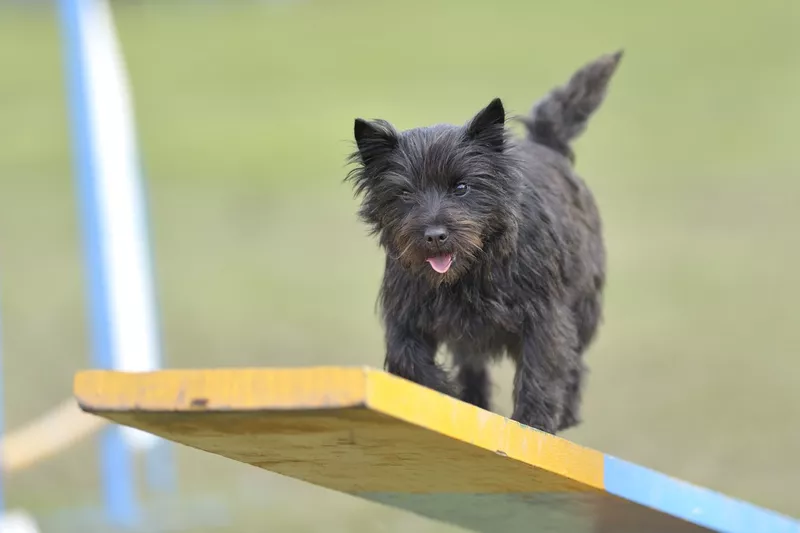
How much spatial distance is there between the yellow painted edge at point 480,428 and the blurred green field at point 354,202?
12.0 ft

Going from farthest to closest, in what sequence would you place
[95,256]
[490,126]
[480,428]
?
[95,256] → [490,126] → [480,428]

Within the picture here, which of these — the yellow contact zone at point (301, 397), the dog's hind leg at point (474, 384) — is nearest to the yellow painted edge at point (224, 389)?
the yellow contact zone at point (301, 397)

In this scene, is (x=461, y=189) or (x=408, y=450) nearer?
(x=408, y=450)

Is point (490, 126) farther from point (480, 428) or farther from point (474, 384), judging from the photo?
point (474, 384)

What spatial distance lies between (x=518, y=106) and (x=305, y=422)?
29.0 ft

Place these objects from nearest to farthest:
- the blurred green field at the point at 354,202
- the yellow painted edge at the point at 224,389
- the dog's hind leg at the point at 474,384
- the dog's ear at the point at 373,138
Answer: the yellow painted edge at the point at 224,389, the dog's ear at the point at 373,138, the dog's hind leg at the point at 474,384, the blurred green field at the point at 354,202

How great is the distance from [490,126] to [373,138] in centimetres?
29

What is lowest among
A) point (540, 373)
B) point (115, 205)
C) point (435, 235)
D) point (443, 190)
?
point (540, 373)

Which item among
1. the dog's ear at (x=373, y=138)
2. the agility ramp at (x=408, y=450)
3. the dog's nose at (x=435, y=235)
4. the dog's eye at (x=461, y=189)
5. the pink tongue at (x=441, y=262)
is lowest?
the agility ramp at (x=408, y=450)

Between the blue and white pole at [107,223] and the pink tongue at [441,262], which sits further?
the blue and white pole at [107,223]

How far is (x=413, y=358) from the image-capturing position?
3029 millimetres

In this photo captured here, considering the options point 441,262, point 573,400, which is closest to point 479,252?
point 441,262

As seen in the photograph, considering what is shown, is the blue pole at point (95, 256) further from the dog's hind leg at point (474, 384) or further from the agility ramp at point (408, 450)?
the agility ramp at point (408, 450)

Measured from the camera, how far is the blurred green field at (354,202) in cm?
805
